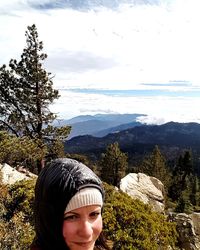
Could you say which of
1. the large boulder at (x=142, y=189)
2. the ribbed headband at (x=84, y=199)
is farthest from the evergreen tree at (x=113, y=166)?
the ribbed headband at (x=84, y=199)

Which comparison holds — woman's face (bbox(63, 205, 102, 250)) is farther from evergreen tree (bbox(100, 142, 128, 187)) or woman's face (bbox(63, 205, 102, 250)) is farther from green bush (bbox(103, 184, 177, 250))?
evergreen tree (bbox(100, 142, 128, 187))

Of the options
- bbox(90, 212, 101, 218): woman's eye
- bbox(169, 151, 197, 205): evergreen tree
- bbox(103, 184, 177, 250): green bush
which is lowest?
bbox(169, 151, 197, 205): evergreen tree

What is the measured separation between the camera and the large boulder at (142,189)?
66.8 feet

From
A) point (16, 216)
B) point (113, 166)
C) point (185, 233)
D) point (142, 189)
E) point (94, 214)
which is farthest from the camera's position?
point (113, 166)

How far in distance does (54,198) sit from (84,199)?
0.21 meters

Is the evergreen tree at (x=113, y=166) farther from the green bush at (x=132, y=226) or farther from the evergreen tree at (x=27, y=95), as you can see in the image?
the green bush at (x=132, y=226)

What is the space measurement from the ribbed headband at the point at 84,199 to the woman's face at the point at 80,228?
0.03 metres

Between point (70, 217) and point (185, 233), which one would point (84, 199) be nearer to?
point (70, 217)

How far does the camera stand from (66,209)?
246 centimetres

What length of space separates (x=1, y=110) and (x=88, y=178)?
25992 millimetres

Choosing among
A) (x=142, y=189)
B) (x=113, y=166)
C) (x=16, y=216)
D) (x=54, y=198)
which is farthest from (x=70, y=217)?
(x=113, y=166)

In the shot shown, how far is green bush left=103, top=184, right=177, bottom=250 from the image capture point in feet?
33.3

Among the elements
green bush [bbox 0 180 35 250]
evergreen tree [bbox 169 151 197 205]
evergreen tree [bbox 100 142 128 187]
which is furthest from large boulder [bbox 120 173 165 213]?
evergreen tree [bbox 169 151 197 205]

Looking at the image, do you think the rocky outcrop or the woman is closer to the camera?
the woman
